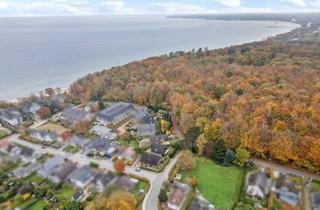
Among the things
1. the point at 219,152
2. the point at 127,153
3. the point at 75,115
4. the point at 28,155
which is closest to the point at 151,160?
the point at 127,153

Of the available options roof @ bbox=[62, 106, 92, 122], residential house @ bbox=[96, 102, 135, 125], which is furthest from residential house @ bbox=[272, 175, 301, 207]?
roof @ bbox=[62, 106, 92, 122]

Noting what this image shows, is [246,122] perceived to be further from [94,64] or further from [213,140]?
[94,64]

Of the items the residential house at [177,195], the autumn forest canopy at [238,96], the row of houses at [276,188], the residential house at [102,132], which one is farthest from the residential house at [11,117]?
the row of houses at [276,188]

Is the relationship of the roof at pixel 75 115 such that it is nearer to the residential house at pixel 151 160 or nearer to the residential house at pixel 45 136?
the residential house at pixel 45 136

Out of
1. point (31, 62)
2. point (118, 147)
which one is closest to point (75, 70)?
point (31, 62)

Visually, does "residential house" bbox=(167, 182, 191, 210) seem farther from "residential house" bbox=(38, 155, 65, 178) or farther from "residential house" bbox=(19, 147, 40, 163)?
"residential house" bbox=(19, 147, 40, 163)

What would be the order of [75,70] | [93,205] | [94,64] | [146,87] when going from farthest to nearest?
1. [94,64]
2. [75,70]
3. [146,87]
4. [93,205]
